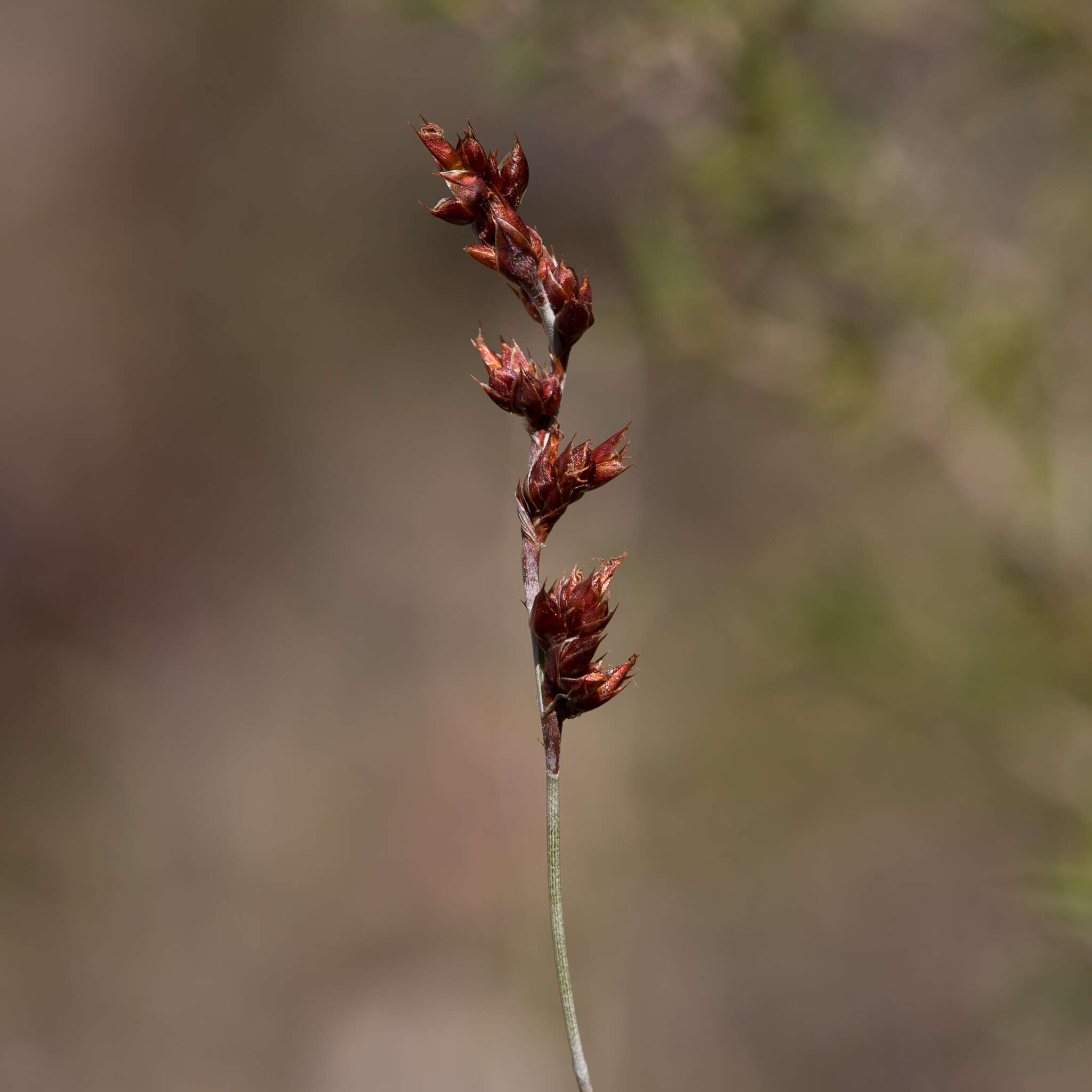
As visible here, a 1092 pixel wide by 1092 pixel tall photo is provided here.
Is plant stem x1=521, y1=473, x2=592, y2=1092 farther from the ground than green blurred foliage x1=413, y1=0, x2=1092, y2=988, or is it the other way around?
green blurred foliage x1=413, y1=0, x2=1092, y2=988

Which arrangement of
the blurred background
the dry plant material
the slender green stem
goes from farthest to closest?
the blurred background < the dry plant material < the slender green stem

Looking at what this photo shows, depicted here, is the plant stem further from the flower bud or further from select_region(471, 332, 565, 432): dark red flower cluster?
the flower bud

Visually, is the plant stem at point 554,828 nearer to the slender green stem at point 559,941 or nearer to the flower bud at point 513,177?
the slender green stem at point 559,941

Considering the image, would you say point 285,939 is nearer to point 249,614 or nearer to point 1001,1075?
point 249,614

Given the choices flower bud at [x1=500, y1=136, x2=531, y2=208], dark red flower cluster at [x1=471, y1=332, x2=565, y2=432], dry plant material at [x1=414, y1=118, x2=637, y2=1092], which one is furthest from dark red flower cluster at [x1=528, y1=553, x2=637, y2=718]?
flower bud at [x1=500, y1=136, x2=531, y2=208]

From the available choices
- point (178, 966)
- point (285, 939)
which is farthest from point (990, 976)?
point (178, 966)

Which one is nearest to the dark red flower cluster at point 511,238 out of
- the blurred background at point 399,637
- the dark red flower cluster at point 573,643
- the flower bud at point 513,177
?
the flower bud at point 513,177

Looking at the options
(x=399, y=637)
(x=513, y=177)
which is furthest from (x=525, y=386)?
(x=399, y=637)
